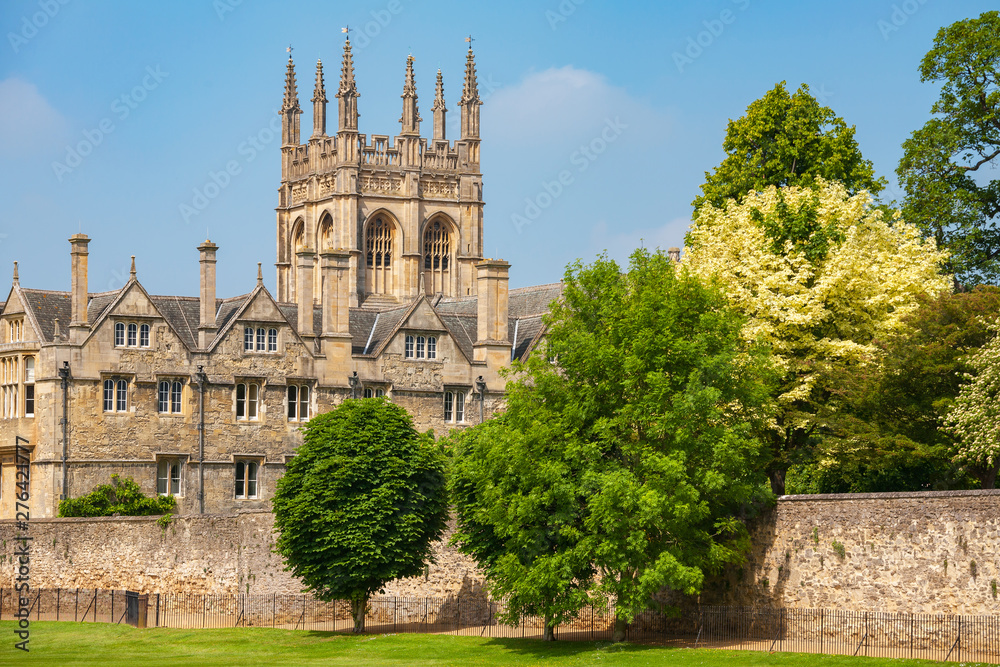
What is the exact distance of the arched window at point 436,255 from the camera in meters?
114

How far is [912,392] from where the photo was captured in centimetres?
4991

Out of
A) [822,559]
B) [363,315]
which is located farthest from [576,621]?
[363,315]

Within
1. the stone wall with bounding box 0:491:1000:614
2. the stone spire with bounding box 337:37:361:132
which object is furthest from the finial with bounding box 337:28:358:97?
the stone wall with bounding box 0:491:1000:614

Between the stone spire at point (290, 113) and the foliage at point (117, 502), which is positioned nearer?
the foliage at point (117, 502)

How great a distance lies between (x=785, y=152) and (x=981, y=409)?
21.5 meters

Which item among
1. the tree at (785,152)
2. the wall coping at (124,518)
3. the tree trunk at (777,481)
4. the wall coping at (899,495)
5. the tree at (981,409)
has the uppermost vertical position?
the tree at (785,152)

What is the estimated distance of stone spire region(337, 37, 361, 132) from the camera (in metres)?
110

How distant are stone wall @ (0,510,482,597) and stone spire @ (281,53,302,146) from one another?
56343 mm

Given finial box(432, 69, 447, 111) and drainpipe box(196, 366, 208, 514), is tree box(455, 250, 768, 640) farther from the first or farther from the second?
finial box(432, 69, 447, 111)

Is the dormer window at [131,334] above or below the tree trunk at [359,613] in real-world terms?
above

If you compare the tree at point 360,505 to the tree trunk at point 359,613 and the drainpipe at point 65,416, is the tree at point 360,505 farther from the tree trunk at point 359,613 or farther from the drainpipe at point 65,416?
the drainpipe at point 65,416

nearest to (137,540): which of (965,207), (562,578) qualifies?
(562,578)

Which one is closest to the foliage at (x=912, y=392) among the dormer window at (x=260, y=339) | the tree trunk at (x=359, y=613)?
the tree trunk at (x=359, y=613)

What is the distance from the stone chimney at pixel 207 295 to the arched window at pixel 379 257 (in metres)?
40.6
